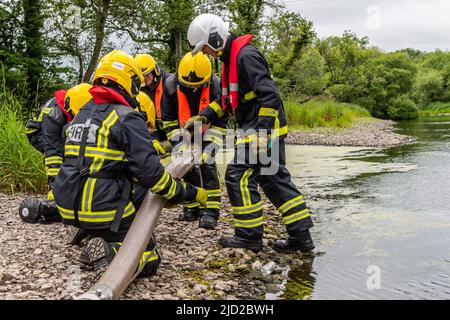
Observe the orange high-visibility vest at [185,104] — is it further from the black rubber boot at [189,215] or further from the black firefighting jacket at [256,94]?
the black rubber boot at [189,215]

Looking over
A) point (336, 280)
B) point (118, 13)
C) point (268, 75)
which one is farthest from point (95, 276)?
point (118, 13)

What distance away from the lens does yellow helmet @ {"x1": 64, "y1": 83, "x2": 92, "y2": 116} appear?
4527mm

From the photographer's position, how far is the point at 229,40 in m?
4.47

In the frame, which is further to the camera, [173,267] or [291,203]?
[291,203]

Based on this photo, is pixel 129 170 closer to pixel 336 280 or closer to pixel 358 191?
pixel 336 280

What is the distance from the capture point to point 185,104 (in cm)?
541

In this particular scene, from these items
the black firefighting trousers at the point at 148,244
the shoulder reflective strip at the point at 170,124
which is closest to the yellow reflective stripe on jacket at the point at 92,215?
the black firefighting trousers at the point at 148,244

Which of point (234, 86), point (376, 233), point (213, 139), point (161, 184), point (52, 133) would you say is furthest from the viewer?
point (213, 139)

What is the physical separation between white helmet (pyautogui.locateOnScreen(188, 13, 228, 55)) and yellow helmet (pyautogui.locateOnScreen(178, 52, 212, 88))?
66 cm

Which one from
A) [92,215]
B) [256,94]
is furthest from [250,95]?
[92,215]

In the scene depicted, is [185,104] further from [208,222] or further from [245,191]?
[245,191]

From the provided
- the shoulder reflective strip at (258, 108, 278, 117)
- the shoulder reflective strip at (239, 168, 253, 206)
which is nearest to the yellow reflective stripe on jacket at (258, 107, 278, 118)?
the shoulder reflective strip at (258, 108, 278, 117)

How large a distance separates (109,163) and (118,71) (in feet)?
2.26

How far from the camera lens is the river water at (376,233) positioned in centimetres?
361
